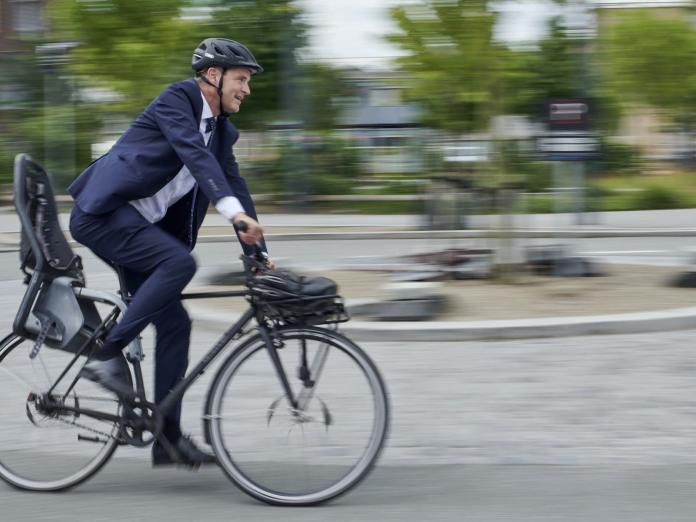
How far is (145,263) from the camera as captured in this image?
4.34 m

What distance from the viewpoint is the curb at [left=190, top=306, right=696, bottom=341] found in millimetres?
7703

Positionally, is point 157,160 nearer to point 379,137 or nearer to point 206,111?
point 206,111

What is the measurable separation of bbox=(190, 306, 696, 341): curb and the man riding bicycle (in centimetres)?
335

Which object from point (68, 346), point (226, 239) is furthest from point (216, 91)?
point (226, 239)

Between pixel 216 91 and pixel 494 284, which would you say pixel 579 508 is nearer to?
pixel 216 91

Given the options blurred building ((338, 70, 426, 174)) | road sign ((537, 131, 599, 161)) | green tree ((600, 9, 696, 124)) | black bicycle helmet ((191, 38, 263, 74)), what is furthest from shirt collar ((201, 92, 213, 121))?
green tree ((600, 9, 696, 124))

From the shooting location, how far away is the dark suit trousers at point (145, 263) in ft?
14.2

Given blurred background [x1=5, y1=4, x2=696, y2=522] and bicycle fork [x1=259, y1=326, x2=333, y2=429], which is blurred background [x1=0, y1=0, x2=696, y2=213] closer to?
blurred background [x1=5, y1=4, x2=696, y2=522]

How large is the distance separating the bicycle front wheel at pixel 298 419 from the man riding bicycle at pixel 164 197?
0.24m

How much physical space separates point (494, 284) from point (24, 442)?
18.7 ft

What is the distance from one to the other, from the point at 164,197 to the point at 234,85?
18.9 inches

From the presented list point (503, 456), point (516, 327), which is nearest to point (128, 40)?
point (516, 327)

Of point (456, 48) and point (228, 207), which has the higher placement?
point (228, 207)

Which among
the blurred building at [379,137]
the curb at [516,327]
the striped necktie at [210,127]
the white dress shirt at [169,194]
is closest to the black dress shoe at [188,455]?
the white dress shirt at [169,194]
